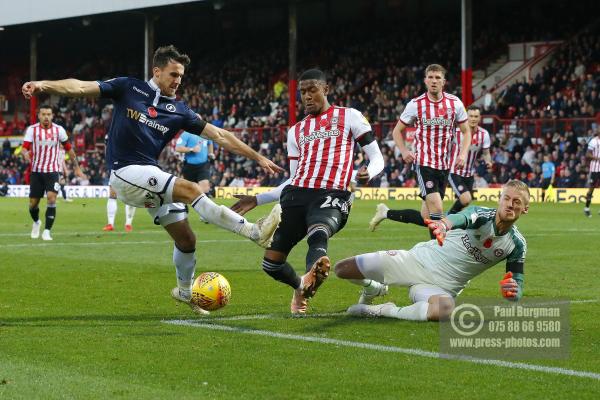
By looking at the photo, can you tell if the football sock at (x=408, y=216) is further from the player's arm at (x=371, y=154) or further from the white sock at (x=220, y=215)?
the white sock at (x=220, y=215)

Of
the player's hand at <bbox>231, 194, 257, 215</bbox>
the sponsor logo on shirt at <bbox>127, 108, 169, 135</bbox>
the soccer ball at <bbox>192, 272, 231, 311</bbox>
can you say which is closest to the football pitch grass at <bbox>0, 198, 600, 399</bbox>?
the soccer ball at <bbox>192, 272, 231, 311</bbox>

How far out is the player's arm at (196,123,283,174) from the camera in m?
9.21

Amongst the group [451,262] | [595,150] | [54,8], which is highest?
[54,8]

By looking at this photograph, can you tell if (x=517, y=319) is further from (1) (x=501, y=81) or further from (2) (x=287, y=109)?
(2) (x=287, y=109)

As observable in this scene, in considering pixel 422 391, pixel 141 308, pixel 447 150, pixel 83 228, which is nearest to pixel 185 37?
pixel 83 228

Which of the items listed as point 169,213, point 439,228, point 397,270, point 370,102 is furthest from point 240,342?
point 370,102

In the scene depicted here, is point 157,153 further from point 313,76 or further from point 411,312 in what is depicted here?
point 411,312

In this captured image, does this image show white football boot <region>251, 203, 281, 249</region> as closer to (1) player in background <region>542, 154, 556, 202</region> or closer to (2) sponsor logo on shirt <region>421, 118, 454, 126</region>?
(2) sponsor logo on shirt <region>421, 118, 454, 126</region>

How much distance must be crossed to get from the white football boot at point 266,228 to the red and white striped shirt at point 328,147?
34 centimetres

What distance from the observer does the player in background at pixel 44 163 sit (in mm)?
18812

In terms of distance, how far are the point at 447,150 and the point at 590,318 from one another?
5917mm

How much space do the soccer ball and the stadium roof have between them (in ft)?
123

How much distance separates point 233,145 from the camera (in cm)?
944

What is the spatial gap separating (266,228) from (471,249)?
175 centimetres
